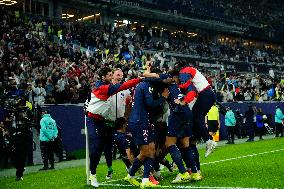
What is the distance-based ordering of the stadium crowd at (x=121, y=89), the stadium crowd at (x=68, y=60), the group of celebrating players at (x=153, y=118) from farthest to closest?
1. the stadium crowd at (x=68, y=60)
2. the stadium crowd at (x=121, y=89)
3. the group of celebrating players at (x=153, y=118)

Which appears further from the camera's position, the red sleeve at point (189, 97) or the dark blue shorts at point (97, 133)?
the dark blue shorts at point (97, 133)

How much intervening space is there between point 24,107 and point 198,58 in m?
34.0

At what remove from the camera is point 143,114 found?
351 inches

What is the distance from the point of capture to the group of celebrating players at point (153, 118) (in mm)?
8867

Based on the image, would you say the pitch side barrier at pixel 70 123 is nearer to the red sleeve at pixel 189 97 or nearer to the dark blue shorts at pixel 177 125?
Result: the dark blue shorts at pixel 177 125

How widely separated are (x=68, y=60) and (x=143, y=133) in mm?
17589

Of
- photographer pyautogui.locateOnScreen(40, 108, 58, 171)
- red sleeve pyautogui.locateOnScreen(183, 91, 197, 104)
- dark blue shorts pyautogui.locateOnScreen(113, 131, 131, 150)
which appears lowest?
photographer pyautogui.locateOnScreen(40, 108, 58, 171)

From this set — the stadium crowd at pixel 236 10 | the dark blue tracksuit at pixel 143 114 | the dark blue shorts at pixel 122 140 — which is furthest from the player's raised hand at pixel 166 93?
the stadium crowd at pixel 236 10

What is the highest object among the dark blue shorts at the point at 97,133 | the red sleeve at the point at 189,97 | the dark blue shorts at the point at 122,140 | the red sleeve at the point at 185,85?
the red sleeve at the point at 185,85

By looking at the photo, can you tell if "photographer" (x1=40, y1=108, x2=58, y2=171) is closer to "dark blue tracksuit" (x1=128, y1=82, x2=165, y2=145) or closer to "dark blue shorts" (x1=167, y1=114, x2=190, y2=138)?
"dark blue shorts" (x1=167, y1=114, x2=190, y2=138)

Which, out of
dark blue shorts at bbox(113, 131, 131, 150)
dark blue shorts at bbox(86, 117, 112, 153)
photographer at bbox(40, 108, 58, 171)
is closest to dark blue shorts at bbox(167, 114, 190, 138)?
dark blue shorts at bbox(86, 117, 112, 153)

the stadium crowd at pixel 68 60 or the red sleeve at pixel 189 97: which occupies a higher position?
the stadium crowd at pixel 68 60

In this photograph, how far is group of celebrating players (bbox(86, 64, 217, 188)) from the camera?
29.1 feet

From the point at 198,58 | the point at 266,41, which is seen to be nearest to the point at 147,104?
the point at 198,58
